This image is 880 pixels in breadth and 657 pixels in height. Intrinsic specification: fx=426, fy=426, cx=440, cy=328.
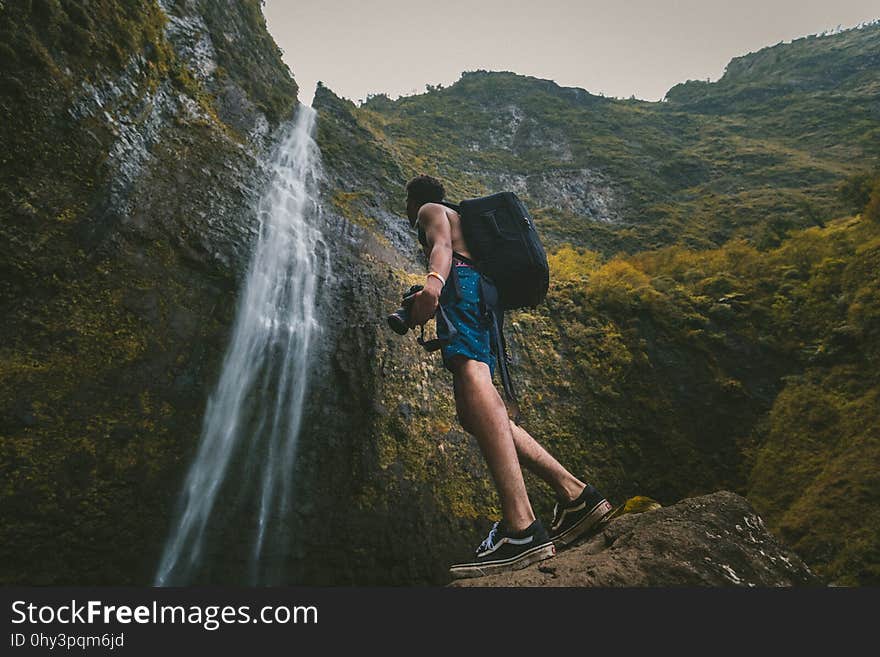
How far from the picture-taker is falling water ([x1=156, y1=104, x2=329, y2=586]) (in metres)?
6.09

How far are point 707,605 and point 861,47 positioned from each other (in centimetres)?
4145

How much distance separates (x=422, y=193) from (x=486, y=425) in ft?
5.24

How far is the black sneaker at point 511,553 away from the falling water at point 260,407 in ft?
17.6

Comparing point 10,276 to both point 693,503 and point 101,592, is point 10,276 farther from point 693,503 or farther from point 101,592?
point 693,503

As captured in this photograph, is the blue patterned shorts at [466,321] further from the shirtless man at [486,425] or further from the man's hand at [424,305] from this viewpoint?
the man's hand at [424,305]

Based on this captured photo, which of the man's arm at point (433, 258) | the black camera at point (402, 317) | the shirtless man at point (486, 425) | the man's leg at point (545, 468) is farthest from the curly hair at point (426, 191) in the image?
the man's leg at point (545, 468)

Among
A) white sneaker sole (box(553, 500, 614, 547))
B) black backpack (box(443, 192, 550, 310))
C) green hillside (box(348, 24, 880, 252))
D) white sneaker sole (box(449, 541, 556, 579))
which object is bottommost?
white sneaker sole (box(449, 541, 556, 579))

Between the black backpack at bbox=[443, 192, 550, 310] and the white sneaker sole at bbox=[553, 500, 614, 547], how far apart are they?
4.16ft

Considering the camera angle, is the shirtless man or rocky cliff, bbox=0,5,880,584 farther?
rocky cliff, bbox=0,5,880,584

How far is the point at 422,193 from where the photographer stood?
286cm

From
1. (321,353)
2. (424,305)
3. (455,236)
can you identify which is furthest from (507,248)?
(321,353)

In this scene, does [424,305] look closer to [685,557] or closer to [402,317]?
[402,317]

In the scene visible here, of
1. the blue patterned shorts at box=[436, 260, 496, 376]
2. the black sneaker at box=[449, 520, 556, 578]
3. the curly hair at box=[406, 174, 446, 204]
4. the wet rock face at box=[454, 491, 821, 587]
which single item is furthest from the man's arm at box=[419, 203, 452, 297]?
the wet rock face at box=[454, 491, 821, 587]

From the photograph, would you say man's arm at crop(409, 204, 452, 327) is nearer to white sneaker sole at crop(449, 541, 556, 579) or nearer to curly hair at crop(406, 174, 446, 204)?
curly hair at crop(406, 174, 446, 204)
